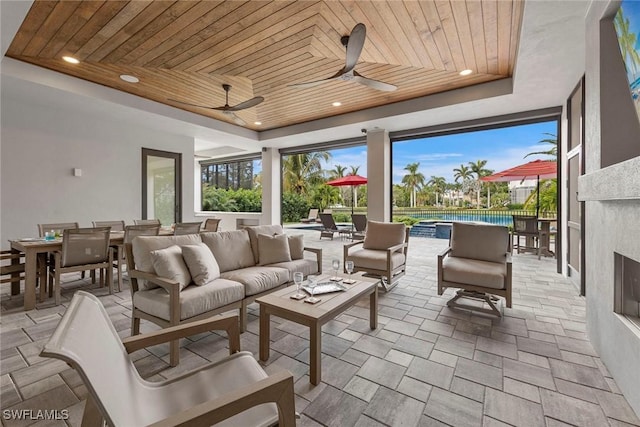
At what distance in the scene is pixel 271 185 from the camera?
8367 millimetres

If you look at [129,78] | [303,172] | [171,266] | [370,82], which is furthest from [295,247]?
[303,172]

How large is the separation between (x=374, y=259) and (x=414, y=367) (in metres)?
1.68

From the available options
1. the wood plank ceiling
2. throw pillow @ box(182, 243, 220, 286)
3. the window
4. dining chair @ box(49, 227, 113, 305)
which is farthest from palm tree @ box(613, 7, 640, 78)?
the window

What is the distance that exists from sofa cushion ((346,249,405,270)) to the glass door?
16.4 ft

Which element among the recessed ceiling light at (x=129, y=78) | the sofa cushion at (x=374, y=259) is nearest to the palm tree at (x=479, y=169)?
the sofa cushion at (x=374, y=259)

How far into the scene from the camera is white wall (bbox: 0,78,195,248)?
459 centimetres

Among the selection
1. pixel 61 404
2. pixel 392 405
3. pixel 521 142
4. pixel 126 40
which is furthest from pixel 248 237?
pixel 521 142

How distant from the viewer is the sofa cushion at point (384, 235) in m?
4.08

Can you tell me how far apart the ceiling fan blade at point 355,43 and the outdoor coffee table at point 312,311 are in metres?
2.16

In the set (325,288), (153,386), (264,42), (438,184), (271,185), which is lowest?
(153,386)

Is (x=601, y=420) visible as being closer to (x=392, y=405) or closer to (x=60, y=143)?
(x=392, y=405)

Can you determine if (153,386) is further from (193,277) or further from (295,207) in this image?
(295,207)

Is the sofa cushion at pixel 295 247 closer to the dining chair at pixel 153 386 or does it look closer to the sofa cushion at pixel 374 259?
the sofa cushion at pixel 374 259

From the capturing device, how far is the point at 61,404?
5.59 feet
